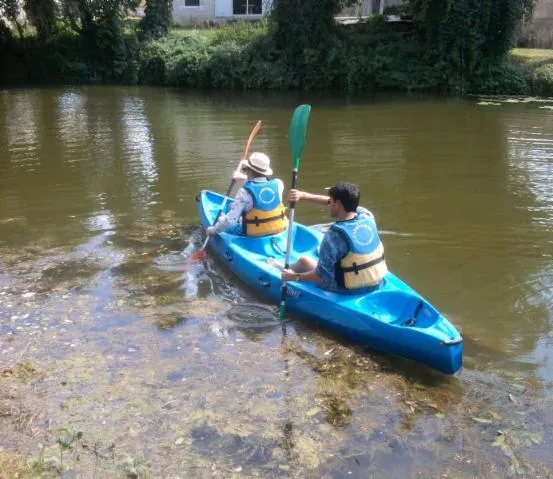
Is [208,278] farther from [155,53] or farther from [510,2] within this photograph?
[155,53]

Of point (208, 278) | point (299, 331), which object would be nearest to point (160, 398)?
point (299, 331)

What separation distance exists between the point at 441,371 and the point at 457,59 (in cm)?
1846

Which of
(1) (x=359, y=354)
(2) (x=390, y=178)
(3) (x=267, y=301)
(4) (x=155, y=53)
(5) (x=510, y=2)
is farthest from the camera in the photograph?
(4) (x=155, y=53)

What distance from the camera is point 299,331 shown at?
17.9 ft

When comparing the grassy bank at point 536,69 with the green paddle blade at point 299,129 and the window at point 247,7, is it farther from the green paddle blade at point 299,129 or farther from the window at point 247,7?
the green paddle blade at point 299,129

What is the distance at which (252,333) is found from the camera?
543cm

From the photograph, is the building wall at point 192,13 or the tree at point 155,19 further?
the building wall at point 192,13

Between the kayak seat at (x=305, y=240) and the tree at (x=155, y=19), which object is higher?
the tree at (x=155, y=19)

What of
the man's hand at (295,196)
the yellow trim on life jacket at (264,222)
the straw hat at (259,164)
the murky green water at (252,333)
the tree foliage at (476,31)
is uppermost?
the tree foliage at (476,31)

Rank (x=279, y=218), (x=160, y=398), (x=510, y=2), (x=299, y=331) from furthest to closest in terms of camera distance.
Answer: (x=510, y=2) < (x=279, y=218) < (x=299, y=331) < (x=160, y=398)

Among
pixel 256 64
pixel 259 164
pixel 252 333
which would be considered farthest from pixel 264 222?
pixel 256 64

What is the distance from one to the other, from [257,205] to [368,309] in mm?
1880

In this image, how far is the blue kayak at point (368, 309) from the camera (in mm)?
4590

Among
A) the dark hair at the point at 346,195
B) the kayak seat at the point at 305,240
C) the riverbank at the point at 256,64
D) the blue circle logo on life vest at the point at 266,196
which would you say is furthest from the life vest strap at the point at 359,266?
the riverbank at the point at 256,64
